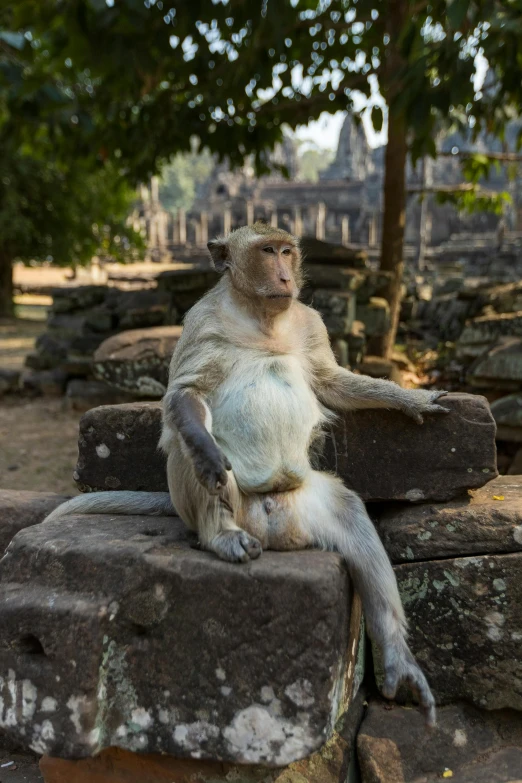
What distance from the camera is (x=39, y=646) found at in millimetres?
2615

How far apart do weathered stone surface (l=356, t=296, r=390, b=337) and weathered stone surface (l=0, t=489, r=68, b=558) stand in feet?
20.1

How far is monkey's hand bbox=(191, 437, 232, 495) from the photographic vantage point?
2654 mm

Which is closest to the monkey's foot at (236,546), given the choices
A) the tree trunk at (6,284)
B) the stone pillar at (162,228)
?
the tree trunk at (6,284)

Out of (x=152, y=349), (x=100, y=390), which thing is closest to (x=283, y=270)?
(x=152, y=349)

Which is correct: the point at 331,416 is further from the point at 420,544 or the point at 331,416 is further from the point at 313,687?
the point at 313,687

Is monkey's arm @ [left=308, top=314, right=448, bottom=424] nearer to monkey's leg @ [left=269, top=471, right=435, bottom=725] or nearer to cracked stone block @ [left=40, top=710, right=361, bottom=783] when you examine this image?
monkey's leg @ [left=269, top=471, right=435, bottom=725]

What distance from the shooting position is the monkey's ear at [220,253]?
11.0 feet

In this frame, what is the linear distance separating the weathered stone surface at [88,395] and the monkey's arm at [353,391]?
623 cm

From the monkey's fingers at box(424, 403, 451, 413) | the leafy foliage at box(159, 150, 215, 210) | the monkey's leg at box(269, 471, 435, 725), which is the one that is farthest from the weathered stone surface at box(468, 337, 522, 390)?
the leafy foliage at box(159, 150, 215, 210)

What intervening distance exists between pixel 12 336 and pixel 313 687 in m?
15.9

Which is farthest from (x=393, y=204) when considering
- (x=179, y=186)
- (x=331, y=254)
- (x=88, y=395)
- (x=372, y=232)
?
(x=179, y=186)

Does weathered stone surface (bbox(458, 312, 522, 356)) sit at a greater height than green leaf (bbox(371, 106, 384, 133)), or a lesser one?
lesser

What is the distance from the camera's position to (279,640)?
8.41 ft

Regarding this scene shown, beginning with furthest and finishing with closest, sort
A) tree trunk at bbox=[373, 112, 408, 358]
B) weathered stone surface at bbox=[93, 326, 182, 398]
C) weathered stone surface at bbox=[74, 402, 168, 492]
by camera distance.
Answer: tree trunk at bbox=[373, 112, 408, 358], weathered stone surface at bbox=[93, 326, 182, 398], weathered stone surface at bbox=[74, 402, 168, 492]
